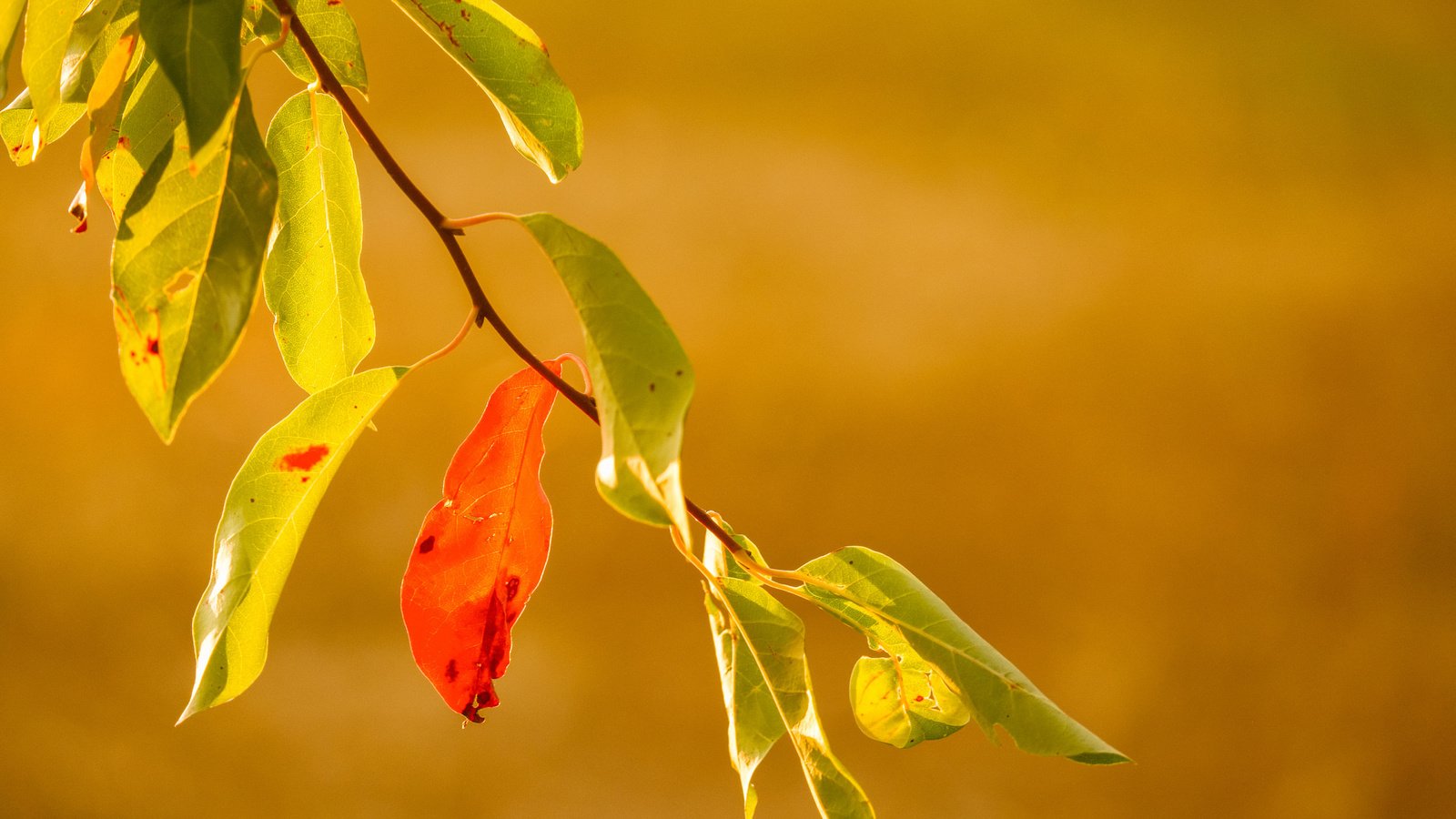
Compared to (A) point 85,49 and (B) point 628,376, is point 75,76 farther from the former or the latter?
(B) point 628,376

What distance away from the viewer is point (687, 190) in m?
2.27

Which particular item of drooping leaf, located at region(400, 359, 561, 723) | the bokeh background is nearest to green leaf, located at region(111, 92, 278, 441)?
drooping leaf, located at region(400, 359, 561, 723)

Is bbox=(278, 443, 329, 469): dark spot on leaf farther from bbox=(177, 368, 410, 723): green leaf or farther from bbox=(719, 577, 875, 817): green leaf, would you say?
bbox=(719, 577, 875, 817): green leaf

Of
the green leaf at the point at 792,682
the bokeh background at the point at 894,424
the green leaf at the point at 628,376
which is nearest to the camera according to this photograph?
the green leaf at the point at 628,376

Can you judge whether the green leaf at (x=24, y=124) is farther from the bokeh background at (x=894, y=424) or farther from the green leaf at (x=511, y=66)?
the bokeh background at (x=894, y=424)

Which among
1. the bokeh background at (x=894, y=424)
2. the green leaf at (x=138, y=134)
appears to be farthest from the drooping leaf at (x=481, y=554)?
the bokeh background at (x=894, y=424)

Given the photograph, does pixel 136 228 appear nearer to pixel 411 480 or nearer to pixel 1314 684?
pixel 411 480

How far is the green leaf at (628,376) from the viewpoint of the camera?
0.64 feet

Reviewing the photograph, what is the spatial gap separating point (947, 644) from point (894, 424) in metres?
2.04

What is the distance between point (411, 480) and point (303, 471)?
2.00m

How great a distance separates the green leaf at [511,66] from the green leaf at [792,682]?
14cm

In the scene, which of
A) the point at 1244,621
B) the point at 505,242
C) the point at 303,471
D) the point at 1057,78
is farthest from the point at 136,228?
the point at 1244,621

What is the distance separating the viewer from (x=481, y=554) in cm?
33

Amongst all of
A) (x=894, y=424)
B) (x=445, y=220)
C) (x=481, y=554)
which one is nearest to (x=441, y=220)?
(x=445, y=220)
